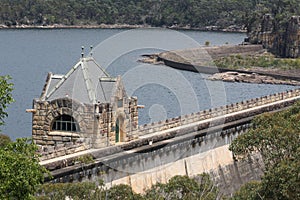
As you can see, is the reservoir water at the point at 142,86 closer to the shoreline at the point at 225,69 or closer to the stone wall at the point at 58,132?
the shoreline at the point at 225,69

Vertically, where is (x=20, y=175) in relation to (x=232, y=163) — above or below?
above

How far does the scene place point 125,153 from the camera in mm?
39844

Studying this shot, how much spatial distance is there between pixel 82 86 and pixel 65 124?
1847 mm

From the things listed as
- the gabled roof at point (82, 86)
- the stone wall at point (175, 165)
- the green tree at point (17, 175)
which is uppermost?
the gabled roof at point (82, 86)

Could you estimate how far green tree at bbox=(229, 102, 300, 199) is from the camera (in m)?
33.1

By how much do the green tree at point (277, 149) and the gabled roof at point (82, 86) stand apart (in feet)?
26.5

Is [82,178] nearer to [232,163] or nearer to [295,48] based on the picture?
[232,163]

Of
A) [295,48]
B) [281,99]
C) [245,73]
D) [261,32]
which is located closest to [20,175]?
[281,99]

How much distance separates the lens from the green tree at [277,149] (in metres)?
33.1

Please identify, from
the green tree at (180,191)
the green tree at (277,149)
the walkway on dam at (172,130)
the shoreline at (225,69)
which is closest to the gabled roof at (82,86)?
the walkway on dam at (172,130)

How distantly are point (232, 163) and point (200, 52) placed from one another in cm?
11943

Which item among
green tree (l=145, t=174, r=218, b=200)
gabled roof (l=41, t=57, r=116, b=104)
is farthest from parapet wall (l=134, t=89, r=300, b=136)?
green tree (l=145, t=174, r=218, b=200)

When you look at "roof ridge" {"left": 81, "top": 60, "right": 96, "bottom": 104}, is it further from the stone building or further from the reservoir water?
the reservoir water

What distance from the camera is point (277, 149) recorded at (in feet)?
136
